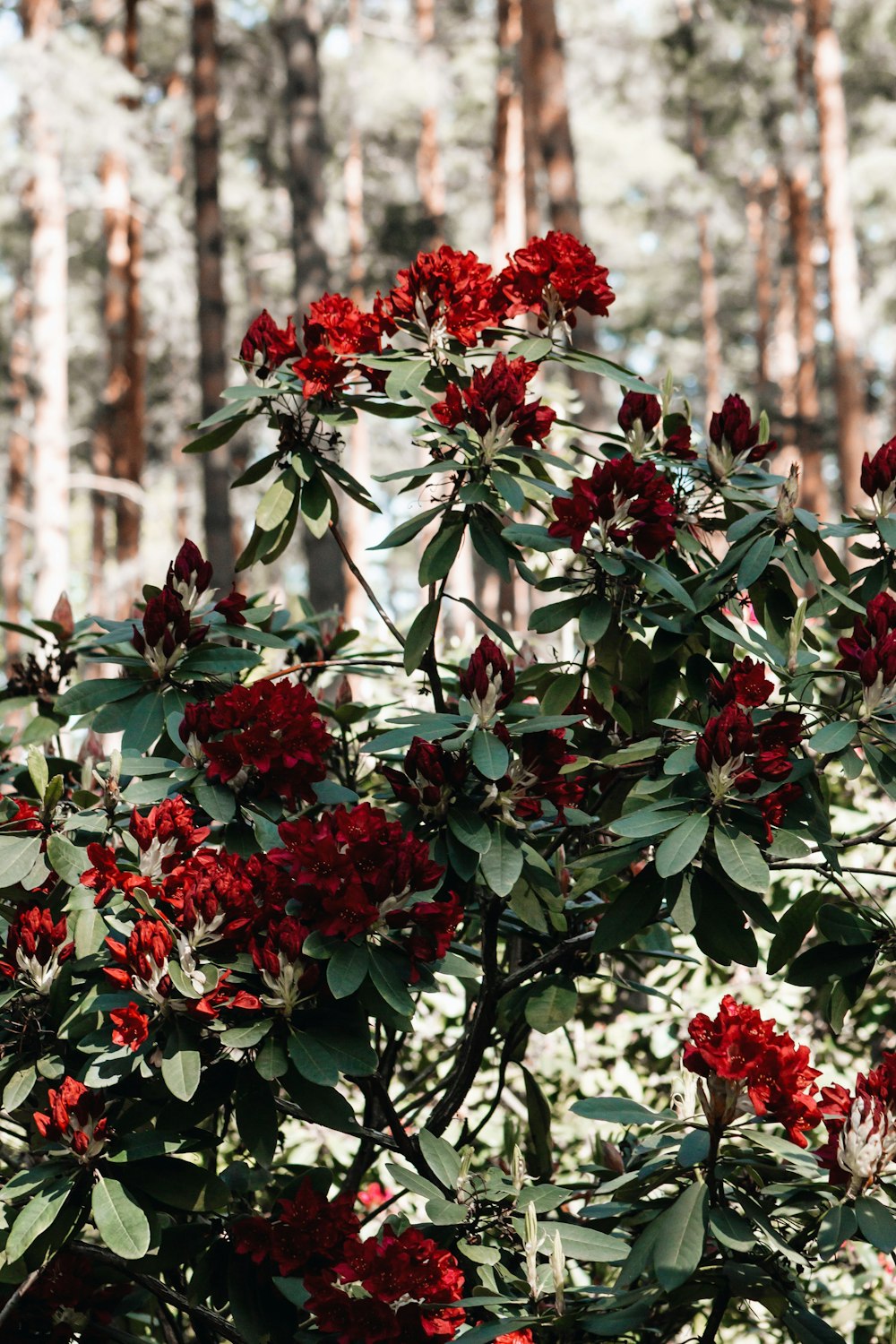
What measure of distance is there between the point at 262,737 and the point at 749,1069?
0.82m

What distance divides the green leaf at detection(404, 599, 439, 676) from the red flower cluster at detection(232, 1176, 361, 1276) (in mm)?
849

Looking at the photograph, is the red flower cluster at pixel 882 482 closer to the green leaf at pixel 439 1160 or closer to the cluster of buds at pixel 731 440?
the cluster of buds at pixel 731 440

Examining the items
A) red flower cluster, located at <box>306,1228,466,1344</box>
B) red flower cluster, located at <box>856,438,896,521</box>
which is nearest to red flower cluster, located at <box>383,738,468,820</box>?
red flower cluster, located at <box>306,1228,466,1344</box>

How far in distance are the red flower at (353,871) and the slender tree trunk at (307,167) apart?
743cm

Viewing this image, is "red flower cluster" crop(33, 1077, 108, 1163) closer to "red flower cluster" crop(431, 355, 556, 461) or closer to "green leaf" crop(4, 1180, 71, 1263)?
"green leaf" crop(4, 1180, 71, 1263)

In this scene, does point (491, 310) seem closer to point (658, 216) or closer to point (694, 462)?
point (694, 462)

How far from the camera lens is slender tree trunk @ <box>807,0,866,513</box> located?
40.9ft

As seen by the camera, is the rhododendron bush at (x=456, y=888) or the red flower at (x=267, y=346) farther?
the red flower at (x=267, y=346)

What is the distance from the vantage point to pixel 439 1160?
6.20ft

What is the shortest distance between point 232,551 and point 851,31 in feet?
55.6

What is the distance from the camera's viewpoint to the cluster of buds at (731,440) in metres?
2.32

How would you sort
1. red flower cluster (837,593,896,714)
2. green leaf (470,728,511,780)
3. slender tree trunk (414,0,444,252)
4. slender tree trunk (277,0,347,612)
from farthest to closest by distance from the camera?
slender tree trunk (414,0,444,252) → slender tree trunk (277,0,347,612) → red flower cluster (837,593,896,714) → green leaf (470,728,511,780)

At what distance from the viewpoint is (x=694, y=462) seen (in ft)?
7.85

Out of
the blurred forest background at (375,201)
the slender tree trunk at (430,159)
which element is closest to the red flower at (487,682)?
the blurred forest background at (375,201)
